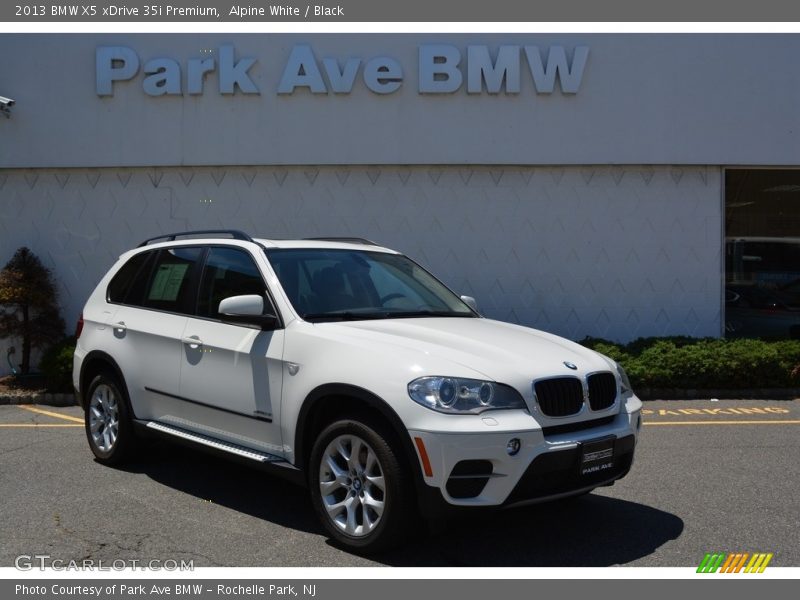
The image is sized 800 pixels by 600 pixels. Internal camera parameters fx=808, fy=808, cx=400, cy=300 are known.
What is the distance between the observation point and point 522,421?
438cm

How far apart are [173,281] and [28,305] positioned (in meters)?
6.55

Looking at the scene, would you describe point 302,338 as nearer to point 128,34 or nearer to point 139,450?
point 139,450

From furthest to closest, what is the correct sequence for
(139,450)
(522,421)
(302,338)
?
(139,450), (302,338), (522,421)

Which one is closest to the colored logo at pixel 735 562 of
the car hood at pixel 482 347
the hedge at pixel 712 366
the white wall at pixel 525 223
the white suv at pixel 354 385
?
the white suv at pixel 354 385

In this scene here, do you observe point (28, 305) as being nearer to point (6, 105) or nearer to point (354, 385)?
point (6, 105)

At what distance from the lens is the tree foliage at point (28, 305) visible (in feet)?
37.6

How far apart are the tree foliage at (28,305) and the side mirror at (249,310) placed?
24.7 ft

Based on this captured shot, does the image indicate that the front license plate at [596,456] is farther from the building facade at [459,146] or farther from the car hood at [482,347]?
the building facade at [459,146]

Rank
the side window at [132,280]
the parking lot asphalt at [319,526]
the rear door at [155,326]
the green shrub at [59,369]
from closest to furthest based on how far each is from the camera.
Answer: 1. the parking lot asphalt at [319,526]
2. the rear door at [155,326]
3. the side window at [132,280]
4. the green shrub at [59,369]

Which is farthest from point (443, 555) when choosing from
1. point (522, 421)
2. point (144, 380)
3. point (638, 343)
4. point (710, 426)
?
point (638, 343)

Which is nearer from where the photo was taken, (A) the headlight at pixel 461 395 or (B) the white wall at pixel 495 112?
(A) the headlight at pixel 461 395

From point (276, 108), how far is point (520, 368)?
845 cm

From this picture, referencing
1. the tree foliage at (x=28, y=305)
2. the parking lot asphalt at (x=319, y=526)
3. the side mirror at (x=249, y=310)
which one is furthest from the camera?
the tree foliage at (x=28, y=305)

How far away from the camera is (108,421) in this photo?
6793mm
